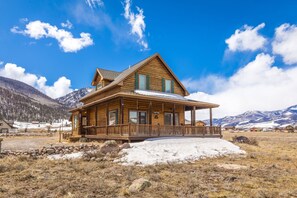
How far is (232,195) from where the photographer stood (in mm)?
7312

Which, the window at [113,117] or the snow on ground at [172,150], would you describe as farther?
the window at [113,117]

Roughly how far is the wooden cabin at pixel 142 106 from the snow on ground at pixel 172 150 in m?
1.26

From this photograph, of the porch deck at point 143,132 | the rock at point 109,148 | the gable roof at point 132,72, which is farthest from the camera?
the gable roof at point 132,72

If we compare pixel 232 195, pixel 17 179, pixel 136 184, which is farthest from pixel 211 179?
pixel 17 179

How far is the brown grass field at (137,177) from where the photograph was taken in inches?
294

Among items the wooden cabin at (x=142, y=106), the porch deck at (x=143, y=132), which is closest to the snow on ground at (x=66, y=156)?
the porch deck at (x=143, y=132)

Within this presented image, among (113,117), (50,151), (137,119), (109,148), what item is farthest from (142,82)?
(50,151)

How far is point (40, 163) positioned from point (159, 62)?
1644cm

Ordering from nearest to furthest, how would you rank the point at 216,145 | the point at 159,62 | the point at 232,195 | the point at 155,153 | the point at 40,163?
the point at 232,195 → the point at 40,163 → the point at 155,153 → the point at 216,145 → the point at 159,62

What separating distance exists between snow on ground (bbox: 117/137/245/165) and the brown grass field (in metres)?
1.38

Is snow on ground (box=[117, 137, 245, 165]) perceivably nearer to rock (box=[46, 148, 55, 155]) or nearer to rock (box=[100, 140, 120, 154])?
rock (box=[100, 140, 120, 154])

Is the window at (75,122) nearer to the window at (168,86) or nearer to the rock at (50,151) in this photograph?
the window at (168,86)

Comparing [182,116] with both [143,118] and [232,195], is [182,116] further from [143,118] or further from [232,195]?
[232,195]

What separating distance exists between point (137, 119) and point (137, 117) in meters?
0.18
